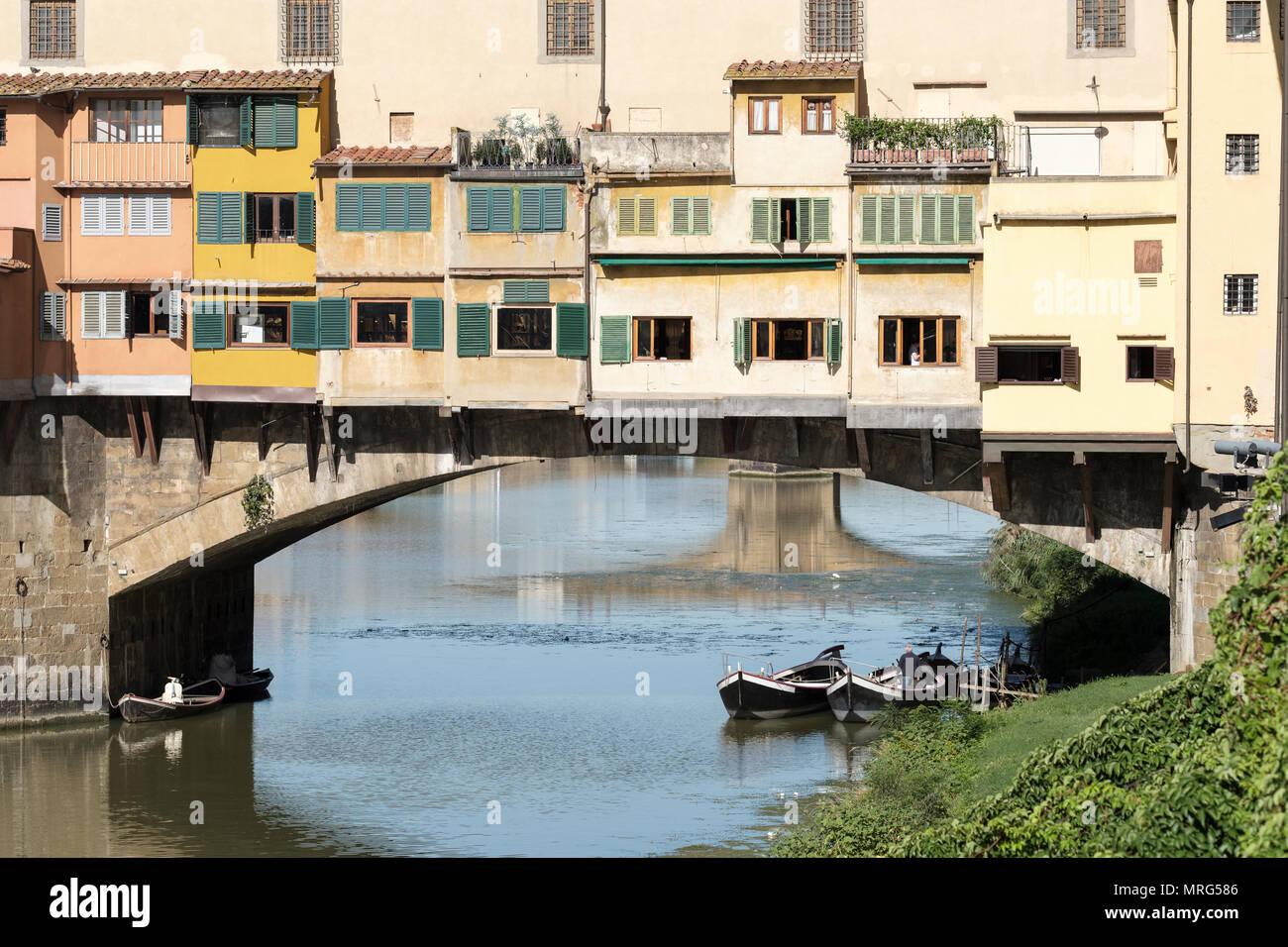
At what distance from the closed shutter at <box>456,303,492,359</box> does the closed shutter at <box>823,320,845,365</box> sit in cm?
667

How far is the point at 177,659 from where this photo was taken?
4131cm

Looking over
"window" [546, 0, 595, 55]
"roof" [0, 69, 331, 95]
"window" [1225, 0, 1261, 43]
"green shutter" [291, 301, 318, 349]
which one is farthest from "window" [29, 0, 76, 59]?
"window" [1225, 0, 1261, 43]

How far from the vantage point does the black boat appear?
128 ft

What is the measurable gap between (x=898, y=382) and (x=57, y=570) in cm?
1781

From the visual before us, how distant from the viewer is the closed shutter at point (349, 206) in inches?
1433

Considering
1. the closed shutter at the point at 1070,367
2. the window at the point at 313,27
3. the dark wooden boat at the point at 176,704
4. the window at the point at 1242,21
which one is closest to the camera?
the window at the point at 1242,21

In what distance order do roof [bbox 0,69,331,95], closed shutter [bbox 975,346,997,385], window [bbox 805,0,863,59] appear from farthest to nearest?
roof [bbox 0,69,331,95] < window [bbox 805,0,863,59] < closed shutter [bbox 975,346,997,385]

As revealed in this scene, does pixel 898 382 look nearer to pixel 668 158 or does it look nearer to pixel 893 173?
pixel 893 173

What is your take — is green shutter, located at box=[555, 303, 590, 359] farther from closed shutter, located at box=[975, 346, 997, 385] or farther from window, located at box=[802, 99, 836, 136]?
closed shutter, located at box=[975, 346, 997, 385]

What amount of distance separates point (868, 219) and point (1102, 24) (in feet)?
20.3

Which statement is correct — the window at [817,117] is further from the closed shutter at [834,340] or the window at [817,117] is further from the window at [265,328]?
the window at [265,328]

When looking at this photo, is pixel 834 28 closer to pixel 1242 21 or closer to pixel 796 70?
pixel 796 70

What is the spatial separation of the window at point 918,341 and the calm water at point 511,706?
7988mm

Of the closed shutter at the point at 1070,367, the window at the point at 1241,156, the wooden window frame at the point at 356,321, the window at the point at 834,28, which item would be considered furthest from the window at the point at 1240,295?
the wooden window frame at the point at 356,321
